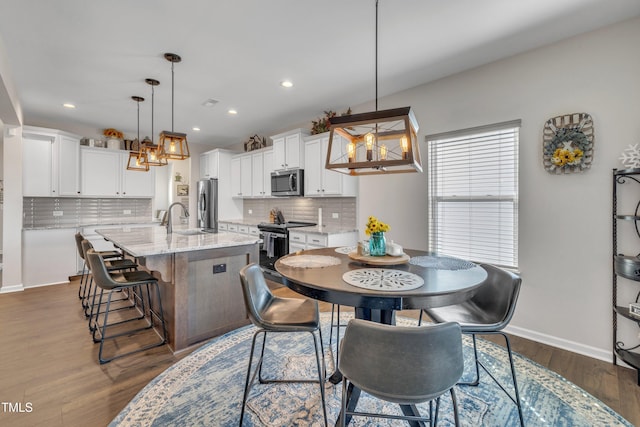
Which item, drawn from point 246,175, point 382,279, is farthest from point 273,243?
point 382,279

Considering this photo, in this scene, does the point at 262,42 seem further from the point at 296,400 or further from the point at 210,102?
the point at 296,400

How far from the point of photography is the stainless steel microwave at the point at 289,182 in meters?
4.53

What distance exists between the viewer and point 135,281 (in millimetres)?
2492

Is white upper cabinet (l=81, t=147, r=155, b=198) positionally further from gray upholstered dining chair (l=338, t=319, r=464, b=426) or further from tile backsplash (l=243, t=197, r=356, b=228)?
gray upholstered dining chair (l=338, t=319, r=464, b=426)

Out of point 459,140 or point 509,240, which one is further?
point 459,140

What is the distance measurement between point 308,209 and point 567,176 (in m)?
3.47

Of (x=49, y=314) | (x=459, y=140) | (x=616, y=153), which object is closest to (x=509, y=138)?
(x=459, y=140)

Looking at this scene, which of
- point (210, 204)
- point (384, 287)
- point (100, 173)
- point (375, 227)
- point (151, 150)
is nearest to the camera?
point (384, 287)

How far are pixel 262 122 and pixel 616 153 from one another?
4507mm

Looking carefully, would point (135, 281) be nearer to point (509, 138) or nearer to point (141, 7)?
point (141, 7)

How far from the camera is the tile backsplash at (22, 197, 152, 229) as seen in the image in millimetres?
4832

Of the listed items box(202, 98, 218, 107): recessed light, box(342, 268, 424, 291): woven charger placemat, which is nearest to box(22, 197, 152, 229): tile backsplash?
box(202, 98, 218, 107): recessed light

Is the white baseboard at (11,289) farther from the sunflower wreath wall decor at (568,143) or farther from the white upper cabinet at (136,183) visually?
the sunflower wreath wall decor at (568,143)

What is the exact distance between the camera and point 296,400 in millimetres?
1847
